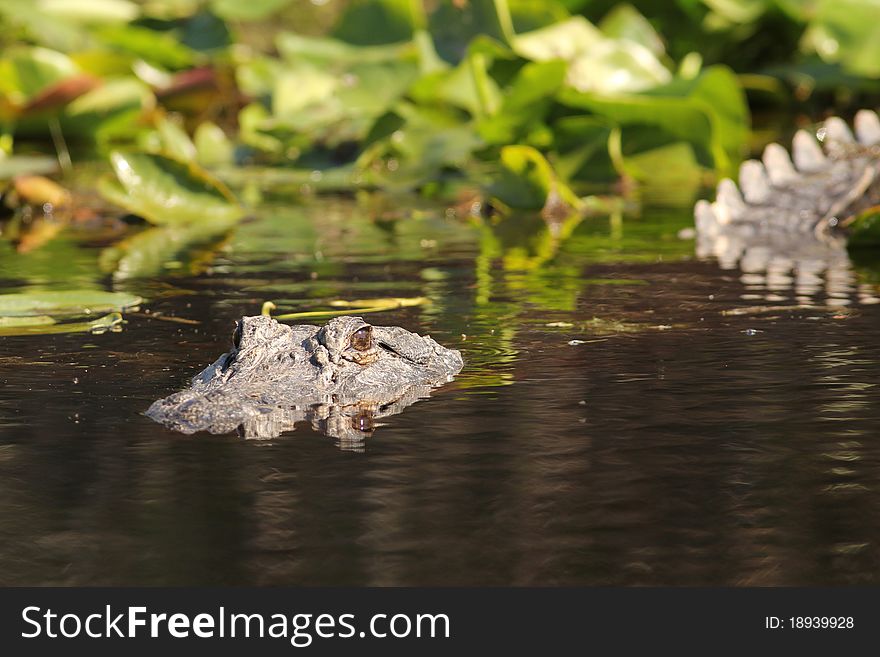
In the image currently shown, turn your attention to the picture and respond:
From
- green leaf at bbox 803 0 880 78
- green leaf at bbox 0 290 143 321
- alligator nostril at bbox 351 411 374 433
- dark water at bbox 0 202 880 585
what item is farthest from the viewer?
green leaf at bbox 803 0 880 78

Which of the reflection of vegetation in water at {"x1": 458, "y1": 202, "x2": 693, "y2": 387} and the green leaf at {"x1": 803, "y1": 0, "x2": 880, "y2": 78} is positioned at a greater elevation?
the green leaf at {"x1": 803, "y1": 0, "x2": 880, "y2": 78}

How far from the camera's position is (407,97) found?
1080 cm

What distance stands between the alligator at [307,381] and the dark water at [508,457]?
10cm

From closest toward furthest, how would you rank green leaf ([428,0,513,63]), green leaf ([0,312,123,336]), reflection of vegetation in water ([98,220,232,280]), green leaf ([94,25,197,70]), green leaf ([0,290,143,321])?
green leaf ([0,312,123,336]), green leaf ([0,290,143,321]), reflection of vegetation in water ([98,220,232,280]), green leaf ([428,0,513,63]), green leaf ([94,25,197,70])

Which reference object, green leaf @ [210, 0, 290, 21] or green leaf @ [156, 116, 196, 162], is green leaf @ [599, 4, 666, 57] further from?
green leaf @ [156, 116, 196, 162]

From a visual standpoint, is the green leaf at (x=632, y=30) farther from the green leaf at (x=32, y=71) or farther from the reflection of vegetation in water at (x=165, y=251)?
the green leaf at (x=32, y=71)

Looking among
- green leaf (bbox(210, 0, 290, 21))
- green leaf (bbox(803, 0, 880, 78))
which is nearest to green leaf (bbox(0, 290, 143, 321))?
green leaf (bbox(803, 0, 880, 78))

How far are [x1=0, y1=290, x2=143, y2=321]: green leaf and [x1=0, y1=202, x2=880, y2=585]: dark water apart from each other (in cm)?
23

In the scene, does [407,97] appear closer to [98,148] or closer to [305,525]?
[98,148]

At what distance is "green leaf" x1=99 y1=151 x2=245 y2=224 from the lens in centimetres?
898

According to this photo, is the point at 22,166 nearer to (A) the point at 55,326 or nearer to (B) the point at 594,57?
(B) the point at 594,57

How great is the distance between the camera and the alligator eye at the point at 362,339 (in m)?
4.80

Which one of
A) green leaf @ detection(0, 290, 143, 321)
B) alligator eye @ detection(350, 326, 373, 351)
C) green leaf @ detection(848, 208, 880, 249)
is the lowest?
alligator eye @ detection(350, 326, 373, 351)

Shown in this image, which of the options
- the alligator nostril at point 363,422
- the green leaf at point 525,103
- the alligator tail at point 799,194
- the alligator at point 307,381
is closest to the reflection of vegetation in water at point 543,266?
the alligator at point 307,381
